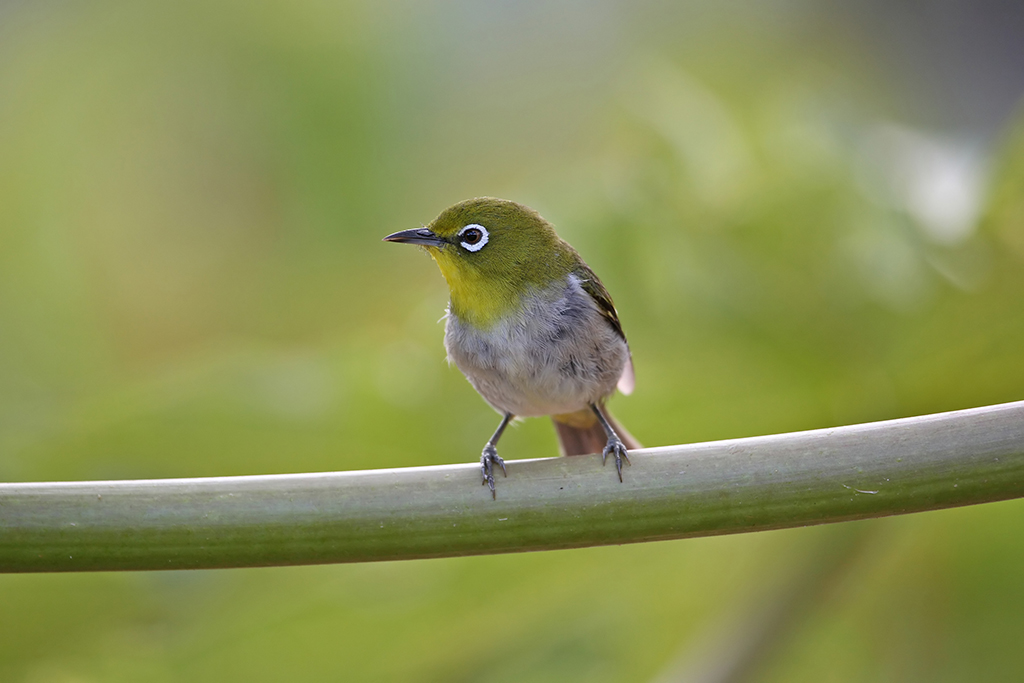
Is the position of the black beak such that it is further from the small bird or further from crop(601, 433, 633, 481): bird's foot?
crop(601, 433, 633, 481): bird's foot

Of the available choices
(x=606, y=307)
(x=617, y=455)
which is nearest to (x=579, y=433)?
→ (x=606, y=307)

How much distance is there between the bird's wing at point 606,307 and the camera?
684mm

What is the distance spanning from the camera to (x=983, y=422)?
0.34m

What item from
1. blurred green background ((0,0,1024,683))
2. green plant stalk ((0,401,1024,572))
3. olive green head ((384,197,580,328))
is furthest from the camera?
olive green head ((384,197,580,328))

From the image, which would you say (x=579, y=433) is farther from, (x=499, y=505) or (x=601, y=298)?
(x=499, y=505)

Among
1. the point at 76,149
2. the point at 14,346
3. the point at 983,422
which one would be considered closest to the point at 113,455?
the point at 14,346

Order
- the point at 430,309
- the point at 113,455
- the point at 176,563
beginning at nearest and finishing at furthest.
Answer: the point at 176,563, the point at 113,455, the point at 430,309

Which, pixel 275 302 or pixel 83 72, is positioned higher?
pixel 83 72

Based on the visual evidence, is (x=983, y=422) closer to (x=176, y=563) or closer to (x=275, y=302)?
(x=176, y=563)

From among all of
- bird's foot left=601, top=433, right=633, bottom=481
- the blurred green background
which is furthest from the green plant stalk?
the blurred green background

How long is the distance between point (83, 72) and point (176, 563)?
1.93 ft

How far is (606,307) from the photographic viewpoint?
689 millimetres

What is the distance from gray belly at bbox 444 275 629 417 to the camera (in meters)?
0.63

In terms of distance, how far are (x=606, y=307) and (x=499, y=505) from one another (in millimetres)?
356
